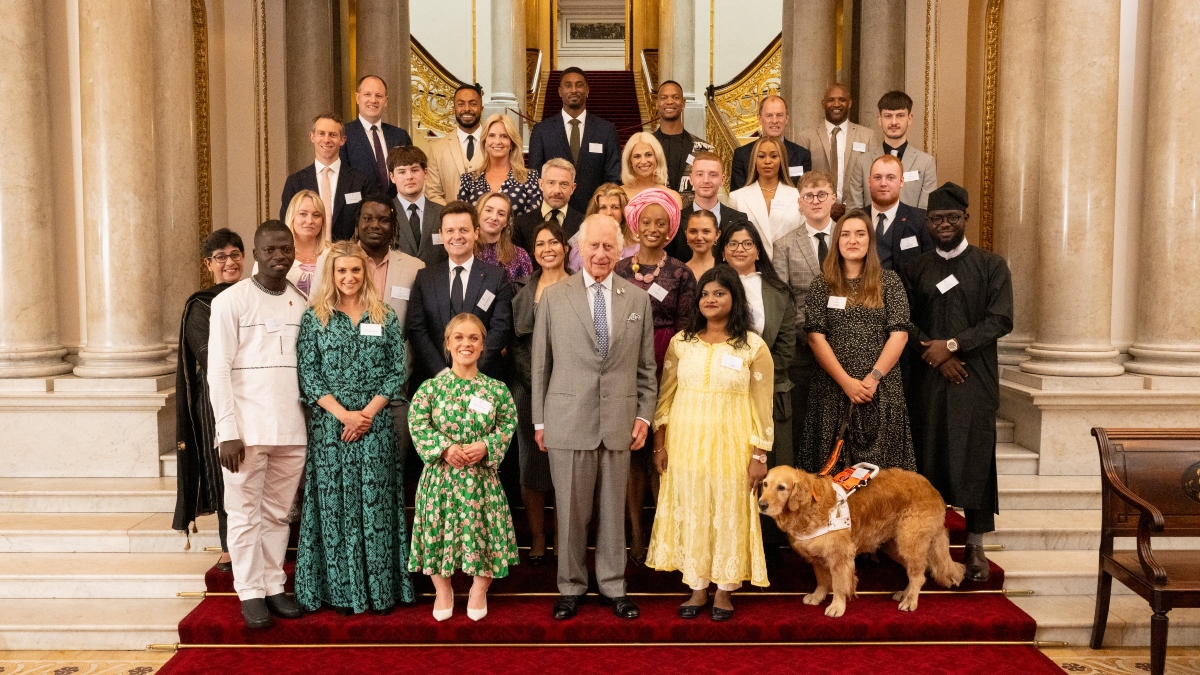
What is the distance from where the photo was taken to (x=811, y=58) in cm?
1053

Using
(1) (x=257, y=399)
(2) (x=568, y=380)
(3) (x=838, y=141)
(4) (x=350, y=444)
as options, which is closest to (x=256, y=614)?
(4) (x=350, y=444)

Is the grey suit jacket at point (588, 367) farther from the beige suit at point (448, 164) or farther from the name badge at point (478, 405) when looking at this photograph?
the beige suit at point (448, 164)

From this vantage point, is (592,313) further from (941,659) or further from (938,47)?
(938,47)

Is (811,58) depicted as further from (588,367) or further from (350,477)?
(350,477)

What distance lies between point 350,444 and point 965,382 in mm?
2976

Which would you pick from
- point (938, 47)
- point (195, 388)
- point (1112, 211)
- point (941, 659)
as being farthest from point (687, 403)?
point (938, 47)

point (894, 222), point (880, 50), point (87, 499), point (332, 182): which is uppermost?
point (880, 50)

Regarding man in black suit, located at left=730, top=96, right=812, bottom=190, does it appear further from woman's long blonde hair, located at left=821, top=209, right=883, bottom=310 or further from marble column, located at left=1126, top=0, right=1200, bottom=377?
marble column, located at left=1126, top=0, right=1200, bottom=377

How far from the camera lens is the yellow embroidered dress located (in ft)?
14.4

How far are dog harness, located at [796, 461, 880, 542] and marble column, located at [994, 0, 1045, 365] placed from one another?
103 inches

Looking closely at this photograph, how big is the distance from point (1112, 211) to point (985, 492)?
7.41 feet

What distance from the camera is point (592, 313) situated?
4.39m

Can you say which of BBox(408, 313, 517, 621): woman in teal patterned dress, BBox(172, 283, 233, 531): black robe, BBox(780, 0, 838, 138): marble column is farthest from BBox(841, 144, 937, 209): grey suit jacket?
BBox(780, 0, 838, 138): marble column

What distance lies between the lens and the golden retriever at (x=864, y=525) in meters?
4.31
